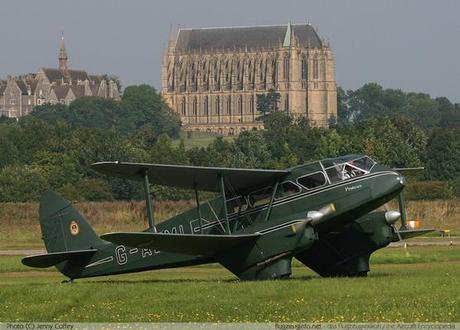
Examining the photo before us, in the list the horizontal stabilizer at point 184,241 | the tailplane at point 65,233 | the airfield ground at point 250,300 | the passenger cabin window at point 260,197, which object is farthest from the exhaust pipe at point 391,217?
the tailplane at point 65,233

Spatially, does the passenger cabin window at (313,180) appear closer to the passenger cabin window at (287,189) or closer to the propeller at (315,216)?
the passenger cabin window at (287,189)

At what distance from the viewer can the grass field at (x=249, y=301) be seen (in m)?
27.5

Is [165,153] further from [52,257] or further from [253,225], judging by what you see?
[253,225]

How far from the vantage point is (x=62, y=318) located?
2795cm

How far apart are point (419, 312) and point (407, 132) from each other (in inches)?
5641

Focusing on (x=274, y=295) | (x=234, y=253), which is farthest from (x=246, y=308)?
(x=234, y=253)

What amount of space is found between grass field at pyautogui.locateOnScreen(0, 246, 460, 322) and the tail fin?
3.72 metres

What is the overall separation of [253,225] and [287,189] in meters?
1.13

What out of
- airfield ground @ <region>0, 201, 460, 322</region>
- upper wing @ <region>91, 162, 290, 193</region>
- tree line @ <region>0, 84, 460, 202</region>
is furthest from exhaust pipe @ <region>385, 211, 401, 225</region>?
tree line @ <region>0, 84, 460, 202</region>

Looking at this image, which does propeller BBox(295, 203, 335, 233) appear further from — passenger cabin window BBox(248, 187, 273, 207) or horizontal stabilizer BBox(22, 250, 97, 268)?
horizontal stabilizer BBox(22, 250, 97, 268)

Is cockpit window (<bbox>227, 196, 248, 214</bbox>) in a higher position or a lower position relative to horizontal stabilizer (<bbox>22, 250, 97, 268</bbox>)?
higher

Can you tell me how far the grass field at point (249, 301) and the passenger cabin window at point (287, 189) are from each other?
2.35 metres

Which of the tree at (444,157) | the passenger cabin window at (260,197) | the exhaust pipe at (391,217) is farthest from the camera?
the tree at (444,157)

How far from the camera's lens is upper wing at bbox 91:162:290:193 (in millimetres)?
34531
